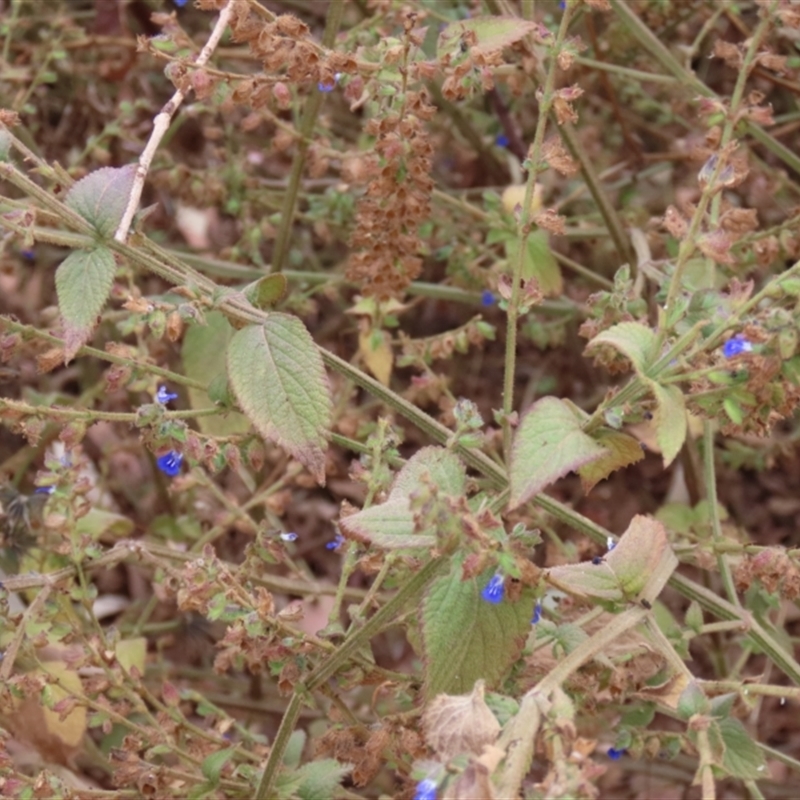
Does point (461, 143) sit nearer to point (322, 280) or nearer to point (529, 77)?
point (322, 280)

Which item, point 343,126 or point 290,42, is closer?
point 290,42

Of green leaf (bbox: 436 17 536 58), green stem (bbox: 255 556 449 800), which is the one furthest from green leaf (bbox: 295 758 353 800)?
green leaf (bbox: 436 17 536 58)

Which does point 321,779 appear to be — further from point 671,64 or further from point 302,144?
point 671,64

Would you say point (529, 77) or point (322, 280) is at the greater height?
point (529, 77)

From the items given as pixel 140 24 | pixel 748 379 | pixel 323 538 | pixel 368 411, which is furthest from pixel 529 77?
pixel 323 538

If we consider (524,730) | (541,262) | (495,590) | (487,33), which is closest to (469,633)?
(495,590)

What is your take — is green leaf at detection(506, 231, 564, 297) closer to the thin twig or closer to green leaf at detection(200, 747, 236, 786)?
the thin twig
